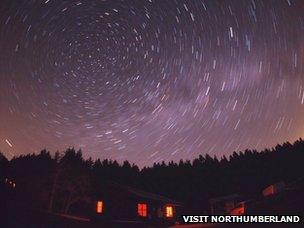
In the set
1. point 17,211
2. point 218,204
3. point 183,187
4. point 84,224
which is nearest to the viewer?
point 17,211

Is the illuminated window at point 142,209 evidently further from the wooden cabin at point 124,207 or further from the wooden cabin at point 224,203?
the wooden cabin at point 224,203

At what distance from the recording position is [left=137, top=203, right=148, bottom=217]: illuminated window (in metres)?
34.7

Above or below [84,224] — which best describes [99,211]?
above

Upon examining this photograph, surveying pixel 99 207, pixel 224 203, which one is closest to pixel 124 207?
pixel 99 207

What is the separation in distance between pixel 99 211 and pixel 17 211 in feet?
39.4

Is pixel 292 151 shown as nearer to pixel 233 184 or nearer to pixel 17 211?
pixel 233 184

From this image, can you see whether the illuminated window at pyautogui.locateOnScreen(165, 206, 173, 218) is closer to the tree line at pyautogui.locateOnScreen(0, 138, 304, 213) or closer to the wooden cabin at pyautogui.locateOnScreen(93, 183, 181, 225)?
the wooden cabin at pyautogui.locateOnScreen(93, 183, 181, 225)

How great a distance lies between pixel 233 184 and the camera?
82.4 meters

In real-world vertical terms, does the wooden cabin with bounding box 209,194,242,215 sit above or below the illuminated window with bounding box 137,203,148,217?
above

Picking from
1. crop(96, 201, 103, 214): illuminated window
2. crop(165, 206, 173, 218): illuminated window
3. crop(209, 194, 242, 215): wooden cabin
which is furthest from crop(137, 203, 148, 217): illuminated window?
crop(209, 194, 242, 215): wooden cabin

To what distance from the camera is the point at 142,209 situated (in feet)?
115

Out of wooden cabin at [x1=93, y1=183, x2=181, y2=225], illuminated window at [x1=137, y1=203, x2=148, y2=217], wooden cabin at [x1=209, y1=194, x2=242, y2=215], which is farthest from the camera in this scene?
wooden cabin at [x1=209, y1=194, x2=242, y2=215]

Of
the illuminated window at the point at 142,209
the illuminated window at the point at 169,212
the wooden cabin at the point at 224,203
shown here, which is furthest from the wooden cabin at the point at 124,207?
the wooden cabin at the point at 224,203

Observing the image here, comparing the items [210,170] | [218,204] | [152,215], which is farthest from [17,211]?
[210,170]
